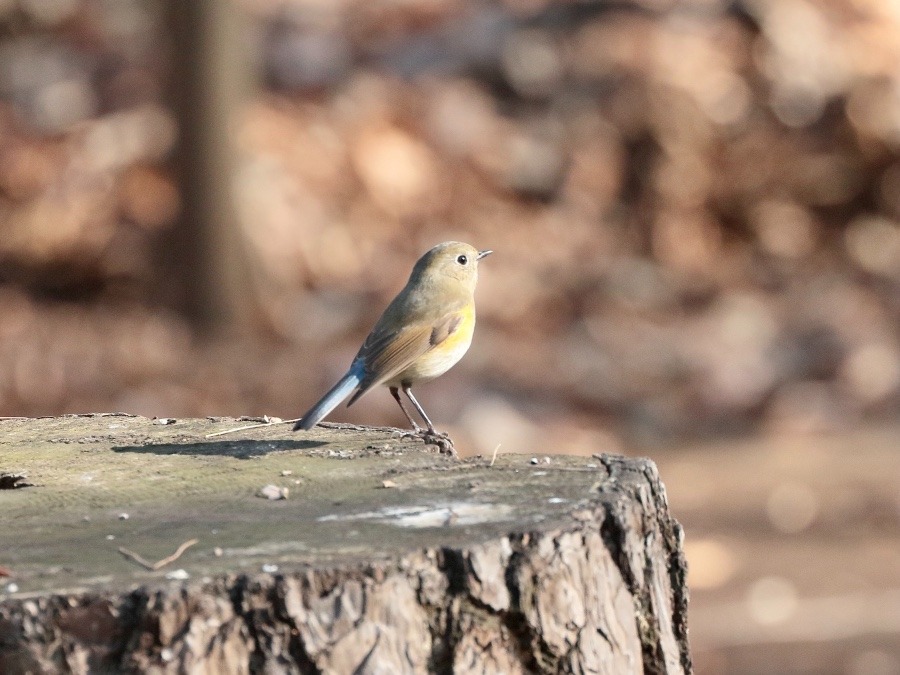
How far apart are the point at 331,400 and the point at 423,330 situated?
0.59 m

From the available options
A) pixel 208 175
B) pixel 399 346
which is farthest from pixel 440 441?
pixel 208 175

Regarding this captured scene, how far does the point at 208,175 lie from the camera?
36.1ft

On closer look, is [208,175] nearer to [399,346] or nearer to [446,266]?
[446,266]

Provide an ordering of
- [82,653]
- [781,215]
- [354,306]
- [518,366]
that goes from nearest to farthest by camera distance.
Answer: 1. [82,653]
2. [518,366]
3. [354,306]
4. [781,215]

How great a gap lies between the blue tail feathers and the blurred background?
134 inches

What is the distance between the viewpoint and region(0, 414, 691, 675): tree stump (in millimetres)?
2579

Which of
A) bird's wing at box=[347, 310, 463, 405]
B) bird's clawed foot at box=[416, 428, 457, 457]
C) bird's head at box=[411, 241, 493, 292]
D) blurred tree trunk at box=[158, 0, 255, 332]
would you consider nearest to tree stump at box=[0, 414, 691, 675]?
bird's clawed foot at box=[416, 428, 457, 457]

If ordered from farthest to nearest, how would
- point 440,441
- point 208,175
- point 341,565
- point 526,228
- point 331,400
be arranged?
1. point 526,228
2. point 208,175
3. point 331,400
4. point 440,441
5. point 341,565

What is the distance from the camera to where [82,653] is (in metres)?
2.58

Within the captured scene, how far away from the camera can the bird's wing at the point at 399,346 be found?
13.5 feet

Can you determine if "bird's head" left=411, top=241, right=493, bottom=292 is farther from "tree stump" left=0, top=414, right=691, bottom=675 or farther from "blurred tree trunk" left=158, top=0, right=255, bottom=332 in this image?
"blurred tree trunk" left=158, top=0, right=255, bottom=332

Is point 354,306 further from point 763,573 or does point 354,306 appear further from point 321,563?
point 321,563

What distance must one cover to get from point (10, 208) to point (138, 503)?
29.7 ft

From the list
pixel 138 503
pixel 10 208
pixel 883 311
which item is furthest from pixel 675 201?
pixel 138 503
